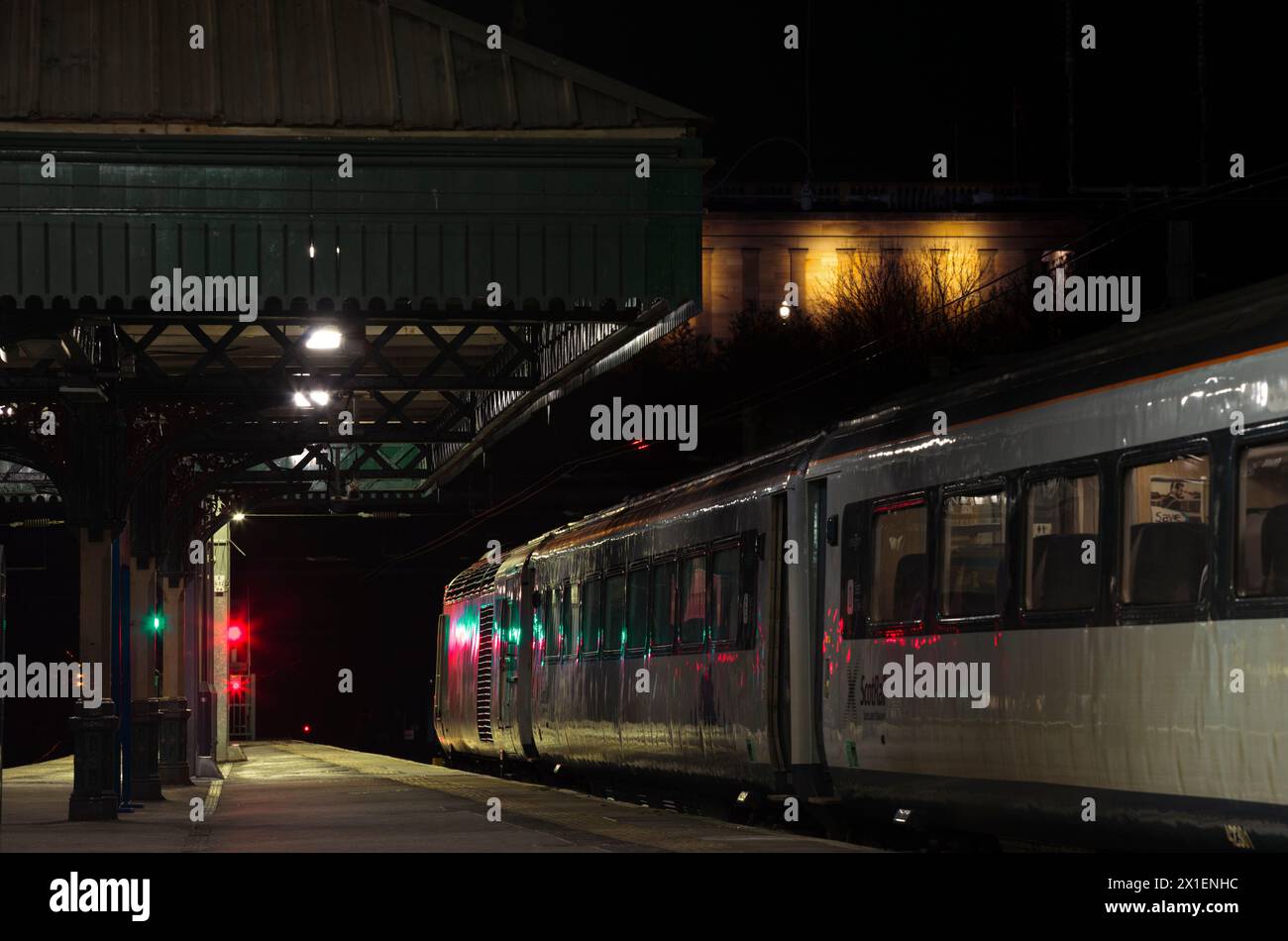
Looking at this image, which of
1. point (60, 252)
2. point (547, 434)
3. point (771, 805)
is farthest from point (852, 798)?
point (547, 434)

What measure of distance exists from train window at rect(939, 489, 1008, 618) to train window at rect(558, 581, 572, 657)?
10768 mm

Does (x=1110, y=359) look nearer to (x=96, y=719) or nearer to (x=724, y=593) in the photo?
(x=724, y=593)

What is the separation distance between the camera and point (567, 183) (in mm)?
15477

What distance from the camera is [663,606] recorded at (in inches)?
752

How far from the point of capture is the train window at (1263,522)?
30.7 feet

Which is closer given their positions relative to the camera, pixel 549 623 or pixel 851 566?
pixel 851 566

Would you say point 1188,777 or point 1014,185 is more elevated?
point 1014,185

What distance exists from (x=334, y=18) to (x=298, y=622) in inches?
2053

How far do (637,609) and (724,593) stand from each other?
122 inches

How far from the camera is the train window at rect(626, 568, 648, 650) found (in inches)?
776

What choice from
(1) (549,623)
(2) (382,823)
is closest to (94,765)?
(2) (382,823)

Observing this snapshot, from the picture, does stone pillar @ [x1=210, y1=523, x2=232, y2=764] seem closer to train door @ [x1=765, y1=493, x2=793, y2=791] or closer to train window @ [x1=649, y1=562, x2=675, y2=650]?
train window @ [x1=649, y1=562, x2=675, y2=650]

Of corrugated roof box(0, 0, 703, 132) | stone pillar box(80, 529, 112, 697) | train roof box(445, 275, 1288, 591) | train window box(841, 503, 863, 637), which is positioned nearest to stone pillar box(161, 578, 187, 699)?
stone pillar box(80, 529, 112, 697)
